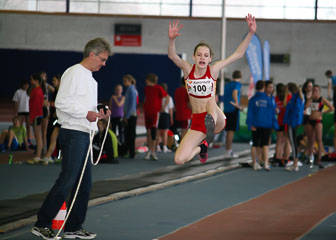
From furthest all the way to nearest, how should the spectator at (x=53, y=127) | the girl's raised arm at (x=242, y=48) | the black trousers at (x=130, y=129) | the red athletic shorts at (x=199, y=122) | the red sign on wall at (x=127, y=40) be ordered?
the red sign on wall at (x=127, y=40)
the black trousers at (x=130, y=129)
the spectator at (x=53, y=127)
the red athletic shorts at (x=199, y=122)
the girl's raised arm at (x=242, y=48)

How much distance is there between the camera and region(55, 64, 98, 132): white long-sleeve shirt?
6.76m

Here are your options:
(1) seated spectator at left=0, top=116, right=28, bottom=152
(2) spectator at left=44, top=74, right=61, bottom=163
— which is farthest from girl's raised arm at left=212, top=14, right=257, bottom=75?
(1) seated spectator at left=0, top=116, right=28, bottom=152

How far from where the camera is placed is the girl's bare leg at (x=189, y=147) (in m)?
7.69

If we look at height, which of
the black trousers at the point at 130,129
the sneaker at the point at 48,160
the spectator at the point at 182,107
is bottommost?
the sneaker at the point at 48,160

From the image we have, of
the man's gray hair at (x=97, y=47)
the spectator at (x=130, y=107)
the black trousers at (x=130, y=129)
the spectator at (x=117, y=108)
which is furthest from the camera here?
the spectator at (x=117, y=108)

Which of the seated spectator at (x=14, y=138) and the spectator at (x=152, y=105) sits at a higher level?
the spectator at (x=152, y=105)

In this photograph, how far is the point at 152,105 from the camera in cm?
1522

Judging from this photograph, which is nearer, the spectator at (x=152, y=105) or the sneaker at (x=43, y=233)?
the sneaker at (x=43, y=233)

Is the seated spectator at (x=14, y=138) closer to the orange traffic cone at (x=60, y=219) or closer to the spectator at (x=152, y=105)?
the spectator at (x=152, y=105)

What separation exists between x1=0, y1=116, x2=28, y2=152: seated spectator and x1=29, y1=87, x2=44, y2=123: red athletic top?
6.90 feet

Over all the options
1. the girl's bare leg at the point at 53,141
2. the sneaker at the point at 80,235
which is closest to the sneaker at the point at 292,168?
the girl's bare leg at the point at 53,141

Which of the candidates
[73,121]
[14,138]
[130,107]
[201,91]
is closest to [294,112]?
[130,107]

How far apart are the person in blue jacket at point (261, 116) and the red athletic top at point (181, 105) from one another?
287 centimetres

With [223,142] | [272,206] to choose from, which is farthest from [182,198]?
[223,142]
